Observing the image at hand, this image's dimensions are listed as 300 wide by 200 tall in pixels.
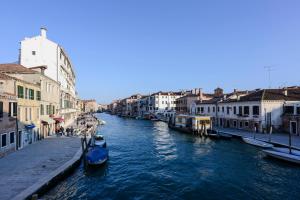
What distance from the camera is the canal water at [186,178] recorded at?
1538cm

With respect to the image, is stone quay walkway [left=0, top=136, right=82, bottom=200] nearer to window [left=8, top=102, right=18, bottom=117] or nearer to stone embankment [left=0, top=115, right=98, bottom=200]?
stone embankment [left=0, top=115, right=98, bottom=200]

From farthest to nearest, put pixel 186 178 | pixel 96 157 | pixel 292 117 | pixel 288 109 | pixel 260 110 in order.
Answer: pixel 260 110, pixel 288 109, pixel 292 117, pixel 96 157, pixel 186 178

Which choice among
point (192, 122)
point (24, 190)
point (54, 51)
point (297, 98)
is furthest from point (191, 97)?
point (24, 190)

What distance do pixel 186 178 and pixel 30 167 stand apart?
468 inches

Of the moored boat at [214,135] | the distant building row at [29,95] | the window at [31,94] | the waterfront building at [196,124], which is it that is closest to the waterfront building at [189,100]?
the waterfront building at [196,124]

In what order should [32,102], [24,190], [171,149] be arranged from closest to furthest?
[24,190]
[32,102]
[171,149]

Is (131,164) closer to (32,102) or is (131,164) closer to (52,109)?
(32,102)

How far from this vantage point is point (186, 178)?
18562 millimetres

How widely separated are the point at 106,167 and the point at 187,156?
30.7ft

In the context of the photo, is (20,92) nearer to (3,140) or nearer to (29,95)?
(29,95)

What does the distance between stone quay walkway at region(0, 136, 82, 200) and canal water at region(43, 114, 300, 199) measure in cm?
119

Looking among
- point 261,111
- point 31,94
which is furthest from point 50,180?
point 261,111

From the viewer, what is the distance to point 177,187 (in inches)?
655

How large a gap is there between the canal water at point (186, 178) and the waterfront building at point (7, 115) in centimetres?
721
